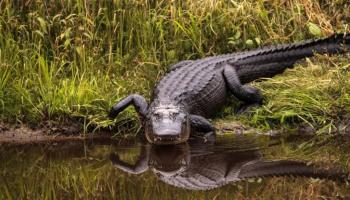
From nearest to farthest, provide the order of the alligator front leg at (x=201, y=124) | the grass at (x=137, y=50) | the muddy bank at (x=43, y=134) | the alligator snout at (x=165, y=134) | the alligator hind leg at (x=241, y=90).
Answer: the alligator snout at (x=165, y=134) < the alligator front leg at (x=201, y=124) < the muddy bank at (x=43, y=134) < the grass at (x=137, y=50) < the alligator hind leg at (x=241, y=90)

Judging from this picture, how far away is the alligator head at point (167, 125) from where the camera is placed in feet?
20.7

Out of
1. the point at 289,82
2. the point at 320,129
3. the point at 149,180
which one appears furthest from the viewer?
the point at 289,82

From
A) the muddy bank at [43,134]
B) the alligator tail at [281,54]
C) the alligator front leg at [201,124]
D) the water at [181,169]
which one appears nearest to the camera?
the water at [181,169]

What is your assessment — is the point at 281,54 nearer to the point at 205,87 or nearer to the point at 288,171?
the point at 205,87

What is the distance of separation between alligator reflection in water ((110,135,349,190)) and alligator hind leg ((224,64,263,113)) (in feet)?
2.91

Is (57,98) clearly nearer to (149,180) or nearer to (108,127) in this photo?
(108,127)

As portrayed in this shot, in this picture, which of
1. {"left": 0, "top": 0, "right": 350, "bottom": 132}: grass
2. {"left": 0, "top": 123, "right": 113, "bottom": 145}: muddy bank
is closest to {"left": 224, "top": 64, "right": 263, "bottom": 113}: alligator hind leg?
{"left": 0, "top": 0, "right": 350, "bottom": 132}: grass

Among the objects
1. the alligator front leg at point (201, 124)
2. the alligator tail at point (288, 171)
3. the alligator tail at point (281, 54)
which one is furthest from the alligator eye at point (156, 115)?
the alligator tail at point (281, 54)

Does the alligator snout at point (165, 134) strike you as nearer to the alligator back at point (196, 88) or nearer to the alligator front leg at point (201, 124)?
the alligator front leg at point (201, 124)

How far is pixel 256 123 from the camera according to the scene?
6.94 meters

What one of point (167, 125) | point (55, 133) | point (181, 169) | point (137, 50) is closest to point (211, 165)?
point (181, 169)

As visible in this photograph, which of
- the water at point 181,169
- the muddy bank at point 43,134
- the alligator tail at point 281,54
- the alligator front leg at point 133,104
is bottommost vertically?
→ the muddy bank at point 43,134

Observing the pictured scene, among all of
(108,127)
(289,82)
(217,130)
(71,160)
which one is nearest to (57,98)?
(108,127)

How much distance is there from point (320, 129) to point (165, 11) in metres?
2.33
